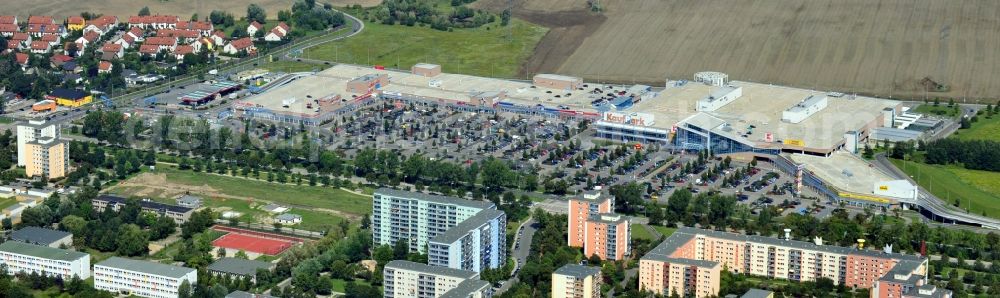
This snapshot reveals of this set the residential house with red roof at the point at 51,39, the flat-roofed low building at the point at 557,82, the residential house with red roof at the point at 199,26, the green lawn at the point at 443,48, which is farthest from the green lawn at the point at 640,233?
the residential house with red roof at the point at 51,39

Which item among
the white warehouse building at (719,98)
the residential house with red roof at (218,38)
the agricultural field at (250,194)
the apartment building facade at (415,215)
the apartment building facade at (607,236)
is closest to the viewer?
the apartment building facade at (607,236)

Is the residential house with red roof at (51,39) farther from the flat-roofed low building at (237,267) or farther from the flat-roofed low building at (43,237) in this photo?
the flat-roofed low building at (237,267)

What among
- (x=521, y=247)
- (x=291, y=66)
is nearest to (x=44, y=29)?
(x=291, y=66)

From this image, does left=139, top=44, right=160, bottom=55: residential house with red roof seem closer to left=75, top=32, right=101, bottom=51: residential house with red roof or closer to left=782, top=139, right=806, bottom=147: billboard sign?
left=75, top=32, right=101, bottom=51: residential house with red roof

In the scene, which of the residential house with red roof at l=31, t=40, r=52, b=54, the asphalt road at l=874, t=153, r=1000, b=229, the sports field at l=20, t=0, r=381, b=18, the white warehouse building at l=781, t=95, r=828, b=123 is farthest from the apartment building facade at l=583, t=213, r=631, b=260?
the sports field at l=20, t=0, r=381, b=18

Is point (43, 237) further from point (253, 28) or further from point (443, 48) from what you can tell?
point (253, 28)

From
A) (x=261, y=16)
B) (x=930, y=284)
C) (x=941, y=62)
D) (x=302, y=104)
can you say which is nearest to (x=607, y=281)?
(x=930, y=284)
